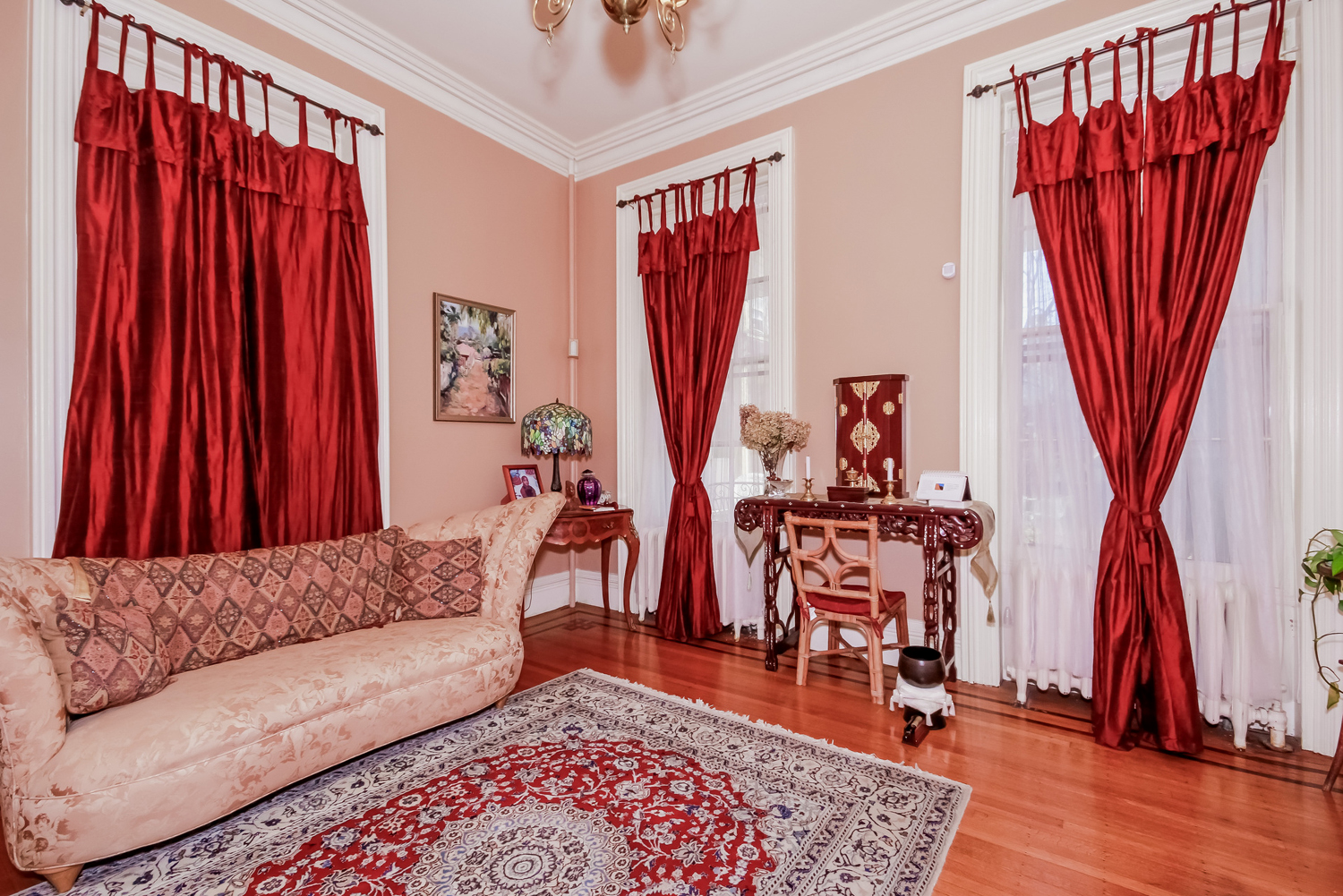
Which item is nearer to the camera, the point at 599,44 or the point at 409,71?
the point at 599,44

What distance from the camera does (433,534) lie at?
312 cm

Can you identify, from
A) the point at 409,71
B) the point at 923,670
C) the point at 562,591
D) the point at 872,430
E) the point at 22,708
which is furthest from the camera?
the point at 562,591

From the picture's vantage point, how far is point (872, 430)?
131 inches

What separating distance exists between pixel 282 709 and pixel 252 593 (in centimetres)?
68

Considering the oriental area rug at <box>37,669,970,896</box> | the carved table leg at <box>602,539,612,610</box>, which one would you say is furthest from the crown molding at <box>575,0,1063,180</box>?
the oriental area rug at <box>37,669,970,896</box>

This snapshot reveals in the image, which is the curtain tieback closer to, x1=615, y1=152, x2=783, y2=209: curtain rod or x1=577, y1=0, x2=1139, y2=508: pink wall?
x1=577, y1=0, x2=1139, y2=508: pink wall

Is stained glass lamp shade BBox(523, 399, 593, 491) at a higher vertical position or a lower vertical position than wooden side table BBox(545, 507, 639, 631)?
higher

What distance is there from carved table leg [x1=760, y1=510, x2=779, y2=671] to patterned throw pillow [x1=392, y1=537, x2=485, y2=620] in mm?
1501

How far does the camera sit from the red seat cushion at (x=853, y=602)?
2.83m

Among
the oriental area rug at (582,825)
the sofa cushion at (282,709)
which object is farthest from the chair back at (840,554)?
the sofa cushion at (282,709)

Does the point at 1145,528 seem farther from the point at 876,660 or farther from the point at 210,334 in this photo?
the point at 210,334

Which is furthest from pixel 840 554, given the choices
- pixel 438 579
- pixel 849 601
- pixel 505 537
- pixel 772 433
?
pixel 438 579

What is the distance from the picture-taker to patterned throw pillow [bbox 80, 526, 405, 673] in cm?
222

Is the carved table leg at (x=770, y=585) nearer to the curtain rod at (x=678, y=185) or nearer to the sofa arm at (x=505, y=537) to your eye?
the sofa arm at (x=505, y=537)
